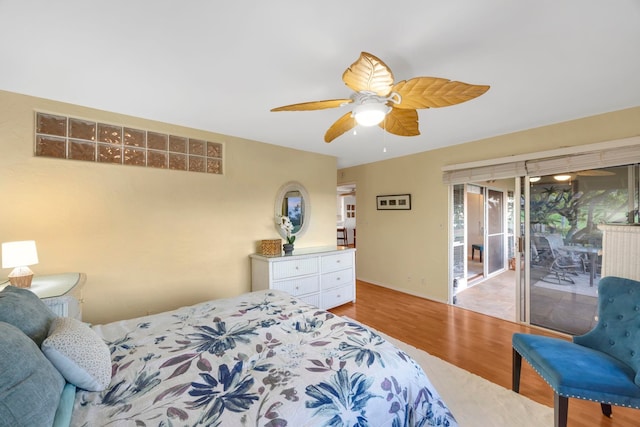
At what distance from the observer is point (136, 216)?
262cm

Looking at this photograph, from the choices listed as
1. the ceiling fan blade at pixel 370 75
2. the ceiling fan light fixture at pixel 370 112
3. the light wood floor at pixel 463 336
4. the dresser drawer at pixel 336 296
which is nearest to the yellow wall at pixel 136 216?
the dresser drawer at pixel 336 296

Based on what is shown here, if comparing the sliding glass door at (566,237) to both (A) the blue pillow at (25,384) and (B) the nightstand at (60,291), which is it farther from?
(B) the nightstand at (60,291)

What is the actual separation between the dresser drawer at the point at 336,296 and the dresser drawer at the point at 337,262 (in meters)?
0.32

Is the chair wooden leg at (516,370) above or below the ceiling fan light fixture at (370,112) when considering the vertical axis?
below

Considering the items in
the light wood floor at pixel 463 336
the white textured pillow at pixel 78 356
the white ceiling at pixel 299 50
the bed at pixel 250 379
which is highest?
the white ceiling at pixel 299 50

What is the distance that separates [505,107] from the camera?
2408mm

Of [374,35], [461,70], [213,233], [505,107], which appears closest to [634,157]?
[505,107]

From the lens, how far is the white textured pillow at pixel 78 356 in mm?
960

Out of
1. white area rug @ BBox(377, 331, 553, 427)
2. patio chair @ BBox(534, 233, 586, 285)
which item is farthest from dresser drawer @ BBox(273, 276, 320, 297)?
patio chair @ BBox(534, 233, 586, 285)

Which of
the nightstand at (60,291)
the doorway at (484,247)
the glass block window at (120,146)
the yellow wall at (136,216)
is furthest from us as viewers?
the doorway at (484,247)

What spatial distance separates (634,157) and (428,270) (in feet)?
8.24

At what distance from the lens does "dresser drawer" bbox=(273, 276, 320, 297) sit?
315 centimetres

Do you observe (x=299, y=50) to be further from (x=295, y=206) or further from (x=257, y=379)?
(x=295, y=206)

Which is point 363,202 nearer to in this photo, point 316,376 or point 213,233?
point 213,233
